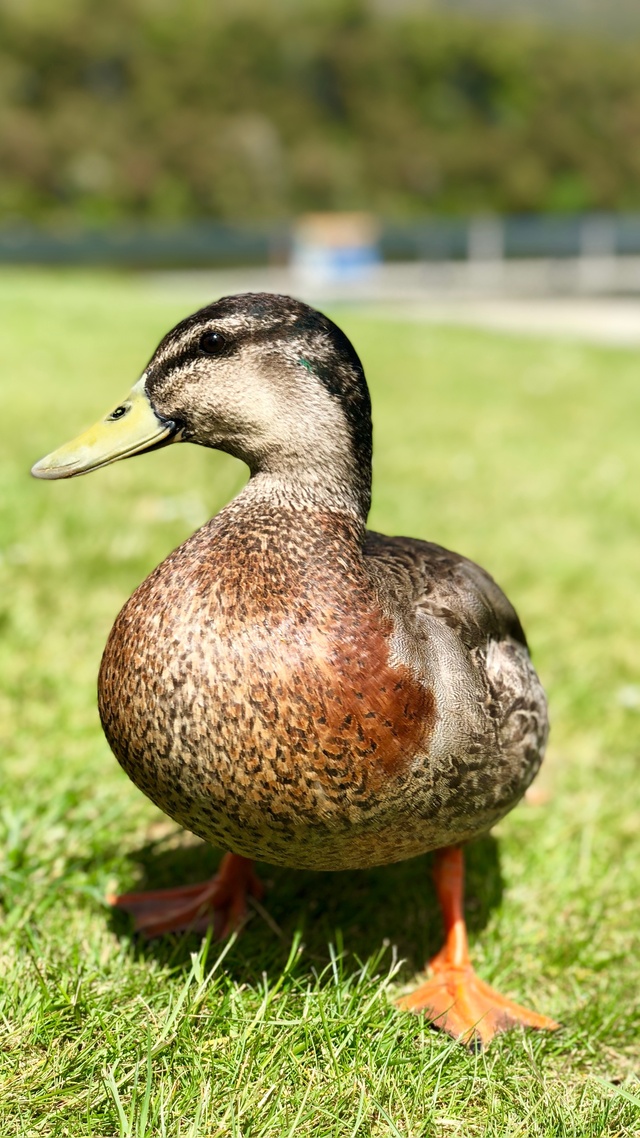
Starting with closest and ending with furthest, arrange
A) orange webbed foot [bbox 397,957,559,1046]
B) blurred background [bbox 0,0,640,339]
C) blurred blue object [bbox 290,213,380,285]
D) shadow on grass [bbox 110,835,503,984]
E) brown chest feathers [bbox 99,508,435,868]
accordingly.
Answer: brown chest feathers [bbox 99,508,435,868]
orange webbed foot [bbox 397,957,559,1046]
shadow on grass [bbox 110,835,503,984]
blurred blue object [bbox 290,213,380,285]
blurred background [bbox 0,0,640,339]

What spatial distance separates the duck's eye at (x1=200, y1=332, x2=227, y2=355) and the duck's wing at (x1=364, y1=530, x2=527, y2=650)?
1.51 ft

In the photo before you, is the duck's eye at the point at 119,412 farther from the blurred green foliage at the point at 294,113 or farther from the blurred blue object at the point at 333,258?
the blurred green foliage at the point at 294,113

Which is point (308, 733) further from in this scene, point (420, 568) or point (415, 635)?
point (420, 568)

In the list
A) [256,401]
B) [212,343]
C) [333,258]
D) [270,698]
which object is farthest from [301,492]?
[333,258]

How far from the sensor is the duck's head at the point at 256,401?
1927 mm

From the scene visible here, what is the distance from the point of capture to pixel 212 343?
1.93 m

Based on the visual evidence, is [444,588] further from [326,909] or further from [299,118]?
[299,118]

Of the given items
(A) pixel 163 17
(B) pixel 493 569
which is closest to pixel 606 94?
(A) pixel 163 17

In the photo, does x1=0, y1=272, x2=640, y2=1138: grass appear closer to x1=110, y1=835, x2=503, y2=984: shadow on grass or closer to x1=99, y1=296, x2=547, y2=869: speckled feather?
x1=110, y1=835, x2=503, y2=984: shadow on grass

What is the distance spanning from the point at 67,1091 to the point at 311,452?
1.07 m

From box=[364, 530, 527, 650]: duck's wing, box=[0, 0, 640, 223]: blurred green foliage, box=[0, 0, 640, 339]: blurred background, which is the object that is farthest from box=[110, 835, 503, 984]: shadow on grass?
box=[0, 0, 640, 223]: blurred green foliage

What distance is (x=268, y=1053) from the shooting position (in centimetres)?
184

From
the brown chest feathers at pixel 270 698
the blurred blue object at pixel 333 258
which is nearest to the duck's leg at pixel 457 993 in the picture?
the brown chest feathers at pixel 270 698

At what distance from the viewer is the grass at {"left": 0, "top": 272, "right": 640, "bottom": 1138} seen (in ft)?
5.88
